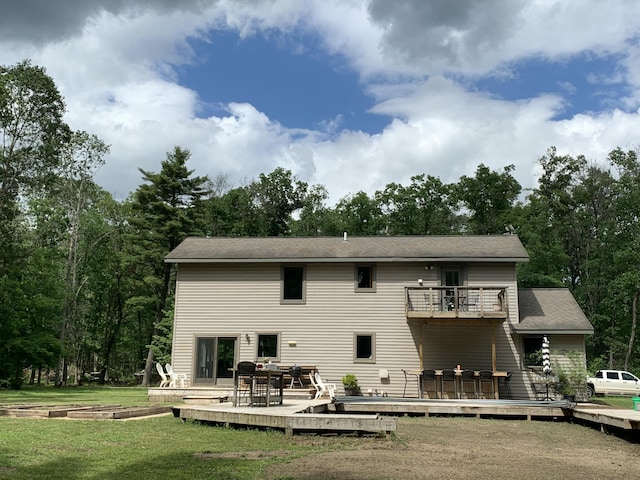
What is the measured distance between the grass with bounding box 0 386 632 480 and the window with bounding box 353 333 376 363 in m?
9.14

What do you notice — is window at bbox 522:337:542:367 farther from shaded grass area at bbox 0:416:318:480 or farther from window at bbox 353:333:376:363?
shaded grass area at bbox 0:416:318:480

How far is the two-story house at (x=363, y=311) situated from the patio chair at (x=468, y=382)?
0.98m

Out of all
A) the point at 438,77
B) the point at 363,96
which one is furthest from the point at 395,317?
the point at 363,96

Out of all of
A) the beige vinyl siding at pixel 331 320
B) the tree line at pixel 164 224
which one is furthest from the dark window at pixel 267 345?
the tree line at pixel 164 224

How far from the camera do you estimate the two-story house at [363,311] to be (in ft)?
61.2

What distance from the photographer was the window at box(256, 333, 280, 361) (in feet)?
63.5

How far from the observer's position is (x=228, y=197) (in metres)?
41.7

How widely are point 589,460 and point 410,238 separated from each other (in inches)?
538

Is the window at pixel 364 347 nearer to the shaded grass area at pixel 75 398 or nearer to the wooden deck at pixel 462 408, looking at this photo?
the wooden deck at pixel 462 408

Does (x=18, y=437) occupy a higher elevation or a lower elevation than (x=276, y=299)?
lower

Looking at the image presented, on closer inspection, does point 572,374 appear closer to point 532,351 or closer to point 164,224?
point 532,351

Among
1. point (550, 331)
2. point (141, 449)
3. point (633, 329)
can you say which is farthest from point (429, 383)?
point (633, 329)

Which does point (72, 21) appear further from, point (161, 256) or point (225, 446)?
point (161, 256)

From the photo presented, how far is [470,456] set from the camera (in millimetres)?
7656
